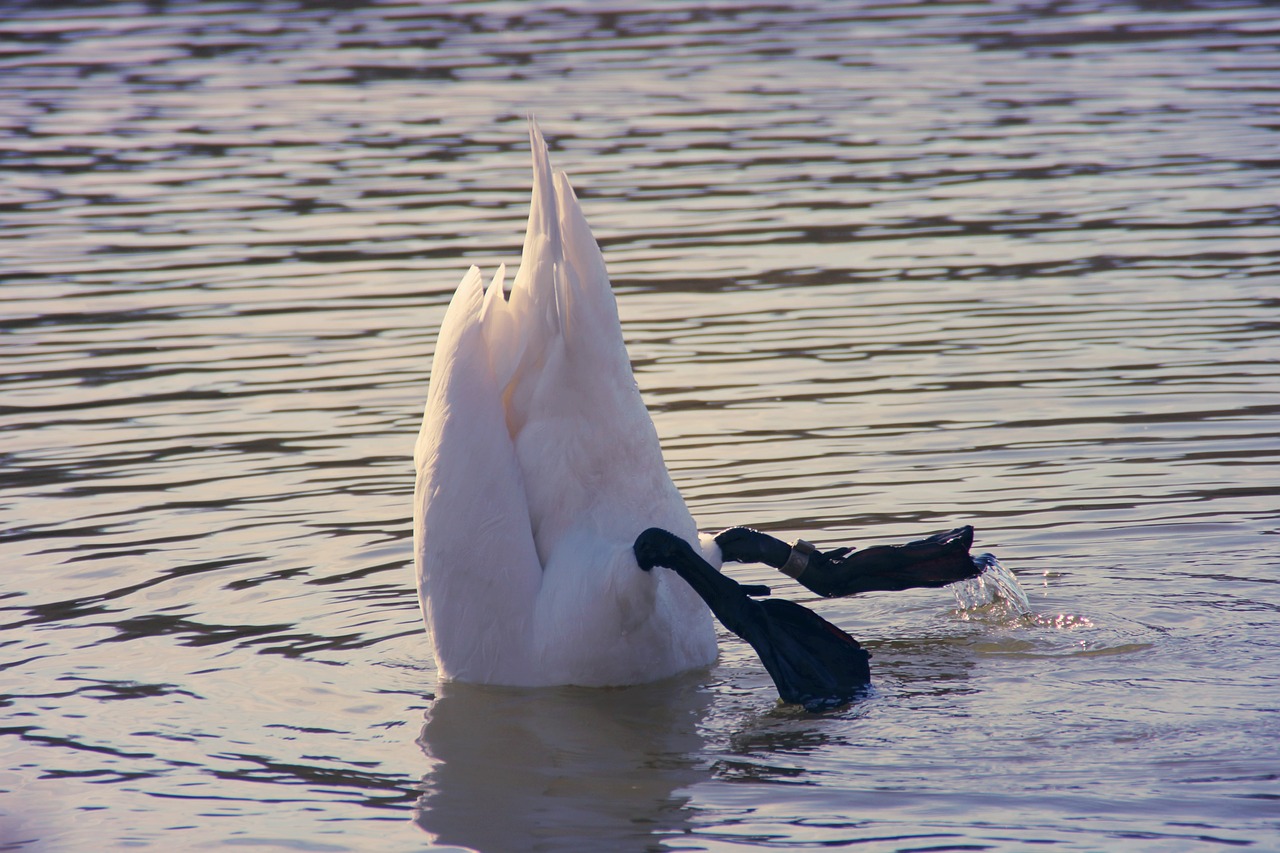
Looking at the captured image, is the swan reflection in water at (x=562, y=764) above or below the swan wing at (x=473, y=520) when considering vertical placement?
below

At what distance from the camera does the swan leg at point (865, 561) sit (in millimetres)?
5676

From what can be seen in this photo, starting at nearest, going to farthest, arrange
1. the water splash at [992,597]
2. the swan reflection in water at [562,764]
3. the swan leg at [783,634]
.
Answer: the swan reflection in water at [562,764] → the swan leg at [783,634] → the water splash at [992,597]

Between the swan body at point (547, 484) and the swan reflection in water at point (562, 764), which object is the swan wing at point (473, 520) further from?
the swan reflection in water at point (562, 764)

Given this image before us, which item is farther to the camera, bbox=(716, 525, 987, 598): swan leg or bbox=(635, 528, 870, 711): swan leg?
bbox=(716, 525, 987, 598): swan leg

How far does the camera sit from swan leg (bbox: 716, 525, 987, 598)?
568 centimetres

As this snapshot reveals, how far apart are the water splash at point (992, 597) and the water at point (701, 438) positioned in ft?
0.22

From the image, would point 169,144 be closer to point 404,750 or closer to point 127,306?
point 127,306

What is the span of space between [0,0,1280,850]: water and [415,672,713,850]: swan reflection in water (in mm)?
16

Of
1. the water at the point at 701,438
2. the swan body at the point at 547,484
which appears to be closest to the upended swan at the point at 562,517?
the swan body at the point at 547,484

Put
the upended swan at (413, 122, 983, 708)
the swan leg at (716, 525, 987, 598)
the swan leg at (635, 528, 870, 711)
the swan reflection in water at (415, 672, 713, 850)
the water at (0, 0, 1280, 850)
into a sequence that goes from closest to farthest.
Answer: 1. the swan reflection in water at (415, 672, 713, 850)
2. the water at (0, 0, 1280, 850)
3. the swan leg at (635, 528, 870, 711)
4. the upended swan at (413, 122, 983, 708)
5. the swan leg at (716, 525, 987, 598)

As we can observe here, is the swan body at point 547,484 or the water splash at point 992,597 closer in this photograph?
the swan body at point 547,484

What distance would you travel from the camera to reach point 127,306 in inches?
442

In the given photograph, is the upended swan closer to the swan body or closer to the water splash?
the swan body

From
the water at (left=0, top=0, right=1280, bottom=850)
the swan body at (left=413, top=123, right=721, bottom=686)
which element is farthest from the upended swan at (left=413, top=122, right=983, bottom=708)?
the water at (left=0, top=0, right=1280, bottom=850)
